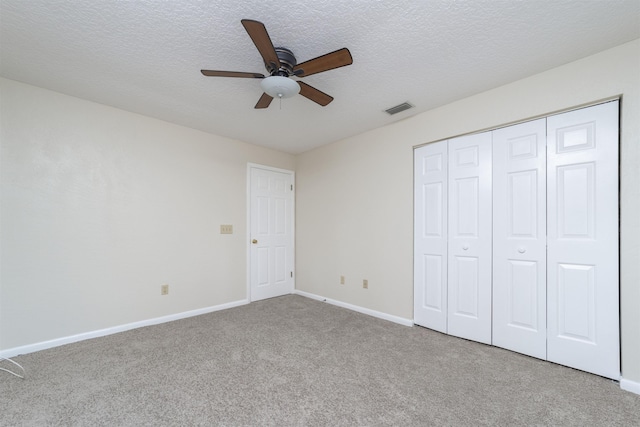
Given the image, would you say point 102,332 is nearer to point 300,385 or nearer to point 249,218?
point 249,218

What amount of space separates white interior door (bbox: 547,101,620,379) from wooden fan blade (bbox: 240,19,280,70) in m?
2.35

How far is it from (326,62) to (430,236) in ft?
7.01

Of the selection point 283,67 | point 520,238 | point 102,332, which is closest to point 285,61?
point 283,67

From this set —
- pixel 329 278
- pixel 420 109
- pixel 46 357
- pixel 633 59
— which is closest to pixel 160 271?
pixel 46 357

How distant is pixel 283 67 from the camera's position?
1866mm

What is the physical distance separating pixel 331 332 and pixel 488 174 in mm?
2280

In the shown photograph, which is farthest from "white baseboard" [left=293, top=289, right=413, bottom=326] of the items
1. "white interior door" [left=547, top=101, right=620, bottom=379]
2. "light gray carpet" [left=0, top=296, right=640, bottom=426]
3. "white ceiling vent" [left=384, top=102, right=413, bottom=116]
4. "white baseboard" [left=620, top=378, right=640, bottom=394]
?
"white ceiling vent" [left=384, top=102, right=413, bottom=116]

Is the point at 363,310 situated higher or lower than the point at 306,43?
lower

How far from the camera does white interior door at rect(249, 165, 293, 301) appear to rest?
407cm

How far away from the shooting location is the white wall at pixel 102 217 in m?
2.37

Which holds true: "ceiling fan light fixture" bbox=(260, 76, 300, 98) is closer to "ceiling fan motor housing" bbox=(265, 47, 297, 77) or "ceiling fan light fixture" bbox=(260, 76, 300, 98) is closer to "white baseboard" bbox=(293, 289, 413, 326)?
"ceiling fan motor housing" bbox=(265, 47, 297, 77)

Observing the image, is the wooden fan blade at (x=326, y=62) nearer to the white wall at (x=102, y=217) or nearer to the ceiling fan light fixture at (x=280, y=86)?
the ceiling fan light fixture at (x=280, y=86)

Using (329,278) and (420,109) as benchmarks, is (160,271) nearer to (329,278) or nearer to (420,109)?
(329,278)

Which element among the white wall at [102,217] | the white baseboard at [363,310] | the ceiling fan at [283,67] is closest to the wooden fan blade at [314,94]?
the ceiling fan at [283,67]
